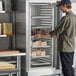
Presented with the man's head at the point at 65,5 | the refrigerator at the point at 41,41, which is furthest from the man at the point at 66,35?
the refrigerator at the point at 41,41

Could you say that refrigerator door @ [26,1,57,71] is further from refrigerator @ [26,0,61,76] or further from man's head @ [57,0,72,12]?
man's head @ [57,0,72,12]

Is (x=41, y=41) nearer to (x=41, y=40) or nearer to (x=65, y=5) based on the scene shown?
(x=41, y=40)

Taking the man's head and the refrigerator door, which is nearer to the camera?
the man's head

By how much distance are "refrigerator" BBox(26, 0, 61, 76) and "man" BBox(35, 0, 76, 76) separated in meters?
0.44

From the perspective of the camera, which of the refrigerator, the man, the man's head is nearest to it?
the man

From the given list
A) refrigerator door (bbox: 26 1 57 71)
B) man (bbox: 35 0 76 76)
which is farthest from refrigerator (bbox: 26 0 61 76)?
man (bbox: 35 0 76 76)

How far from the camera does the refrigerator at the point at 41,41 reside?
17.6ft

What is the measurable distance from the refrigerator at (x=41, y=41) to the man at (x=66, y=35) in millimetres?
438

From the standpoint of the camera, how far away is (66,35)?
201 inches

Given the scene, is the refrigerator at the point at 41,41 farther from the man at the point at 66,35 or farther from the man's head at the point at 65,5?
the man at the point at 66,35

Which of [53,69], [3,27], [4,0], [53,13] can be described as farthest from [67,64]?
[4,0]

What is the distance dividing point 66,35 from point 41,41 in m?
0.80

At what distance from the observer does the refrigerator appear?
212 inches

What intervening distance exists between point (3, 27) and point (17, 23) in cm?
35
